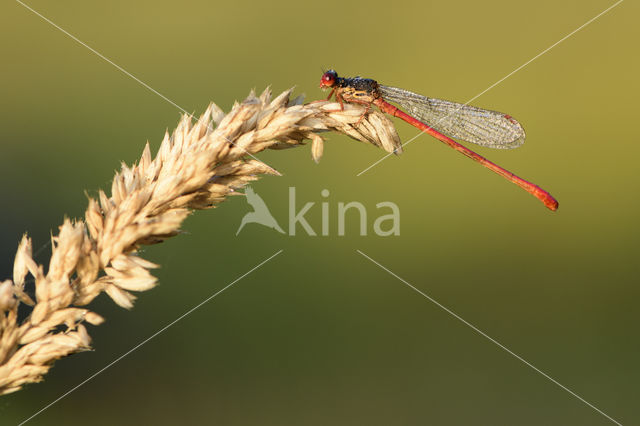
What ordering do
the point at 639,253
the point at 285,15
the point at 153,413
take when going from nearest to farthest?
1. the point at 153,413
2. the point at 639,253
3. the point at 285,15

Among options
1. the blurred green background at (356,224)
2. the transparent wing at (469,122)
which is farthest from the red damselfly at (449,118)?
the blurred green background at (356,224)

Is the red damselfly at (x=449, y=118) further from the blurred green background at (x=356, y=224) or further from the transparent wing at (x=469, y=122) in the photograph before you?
the blurred green background at (x=356, y=224)

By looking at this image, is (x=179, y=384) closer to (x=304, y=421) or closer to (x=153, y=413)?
(x=153, y=413)

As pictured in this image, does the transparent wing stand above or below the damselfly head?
above

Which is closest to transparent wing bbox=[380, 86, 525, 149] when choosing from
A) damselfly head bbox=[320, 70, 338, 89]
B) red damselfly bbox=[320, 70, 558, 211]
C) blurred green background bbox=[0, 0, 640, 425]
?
red damselfly bbox=[320, 70, 558, 211]

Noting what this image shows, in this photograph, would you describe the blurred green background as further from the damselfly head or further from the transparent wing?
the damselfly head

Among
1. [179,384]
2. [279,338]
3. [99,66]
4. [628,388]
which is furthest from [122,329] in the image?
[628,388]
